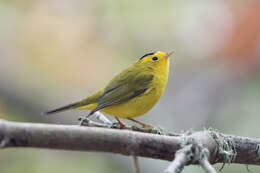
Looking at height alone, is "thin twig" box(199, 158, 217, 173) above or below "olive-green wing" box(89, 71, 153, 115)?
above

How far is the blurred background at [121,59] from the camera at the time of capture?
19.6 ft

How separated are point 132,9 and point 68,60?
157 centimetres

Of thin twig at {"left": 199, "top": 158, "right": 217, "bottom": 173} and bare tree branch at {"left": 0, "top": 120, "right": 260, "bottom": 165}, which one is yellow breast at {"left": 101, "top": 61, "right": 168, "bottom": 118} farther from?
thin twig at {"left": 199, "top": 158, "right": 217, "bottom": 173}

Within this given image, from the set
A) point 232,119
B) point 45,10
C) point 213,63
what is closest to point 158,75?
point 232,119

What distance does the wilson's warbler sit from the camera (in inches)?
174

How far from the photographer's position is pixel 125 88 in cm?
479

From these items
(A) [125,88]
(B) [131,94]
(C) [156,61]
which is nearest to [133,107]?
(B) [131,94]

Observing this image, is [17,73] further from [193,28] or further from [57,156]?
[193,28]

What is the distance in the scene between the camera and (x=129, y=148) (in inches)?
83.7

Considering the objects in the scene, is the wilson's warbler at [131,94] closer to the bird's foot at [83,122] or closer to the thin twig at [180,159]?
the bird's foot at [83,122]

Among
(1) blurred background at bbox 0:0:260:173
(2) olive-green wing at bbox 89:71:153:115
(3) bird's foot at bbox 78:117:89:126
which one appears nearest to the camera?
(3) bird's foot at bbox 78:117:89:126

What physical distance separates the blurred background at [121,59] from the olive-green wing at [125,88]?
4.23 feet

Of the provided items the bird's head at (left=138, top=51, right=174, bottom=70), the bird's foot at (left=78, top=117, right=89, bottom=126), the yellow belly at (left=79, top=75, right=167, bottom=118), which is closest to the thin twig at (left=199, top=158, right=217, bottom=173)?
the bird's foot at (left=78, top=117, right=89, bottom=126)

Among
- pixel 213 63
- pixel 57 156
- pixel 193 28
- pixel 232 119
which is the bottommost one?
pixel 57 156
